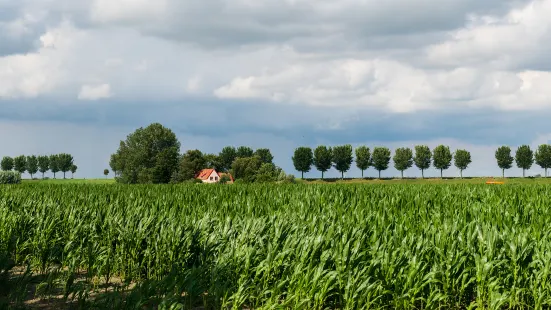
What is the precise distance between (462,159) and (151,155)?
81.0 meters

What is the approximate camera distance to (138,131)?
87.6m

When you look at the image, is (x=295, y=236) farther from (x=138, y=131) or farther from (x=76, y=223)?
(x=138, y=131)

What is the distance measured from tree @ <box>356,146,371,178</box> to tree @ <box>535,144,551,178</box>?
40.5m

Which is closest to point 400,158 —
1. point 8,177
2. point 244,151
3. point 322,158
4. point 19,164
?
point 322,158

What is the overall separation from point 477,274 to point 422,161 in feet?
428

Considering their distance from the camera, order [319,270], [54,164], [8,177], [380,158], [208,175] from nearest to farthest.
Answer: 1. [319,270]
2. [8,177]
3. [208,175]
4. [380,158]
5. [54,164]

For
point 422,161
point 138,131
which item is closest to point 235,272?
point 138,131

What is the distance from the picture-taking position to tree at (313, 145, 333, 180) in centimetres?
12875

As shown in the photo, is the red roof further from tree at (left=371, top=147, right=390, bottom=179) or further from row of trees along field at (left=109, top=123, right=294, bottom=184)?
tree at (left=371, top=147, right=390, bottom=179)

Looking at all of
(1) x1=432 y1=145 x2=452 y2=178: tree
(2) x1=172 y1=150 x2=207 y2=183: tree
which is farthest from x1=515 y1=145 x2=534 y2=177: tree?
(2) x1=172 y1=150 x2=207 y2=183: tree

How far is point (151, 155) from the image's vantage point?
85.6m

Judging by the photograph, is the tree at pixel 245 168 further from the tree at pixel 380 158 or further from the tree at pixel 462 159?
the tree at pixel 462 159

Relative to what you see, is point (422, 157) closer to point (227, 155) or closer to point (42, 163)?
point (227, 155)

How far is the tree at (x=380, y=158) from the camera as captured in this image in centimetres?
13125
